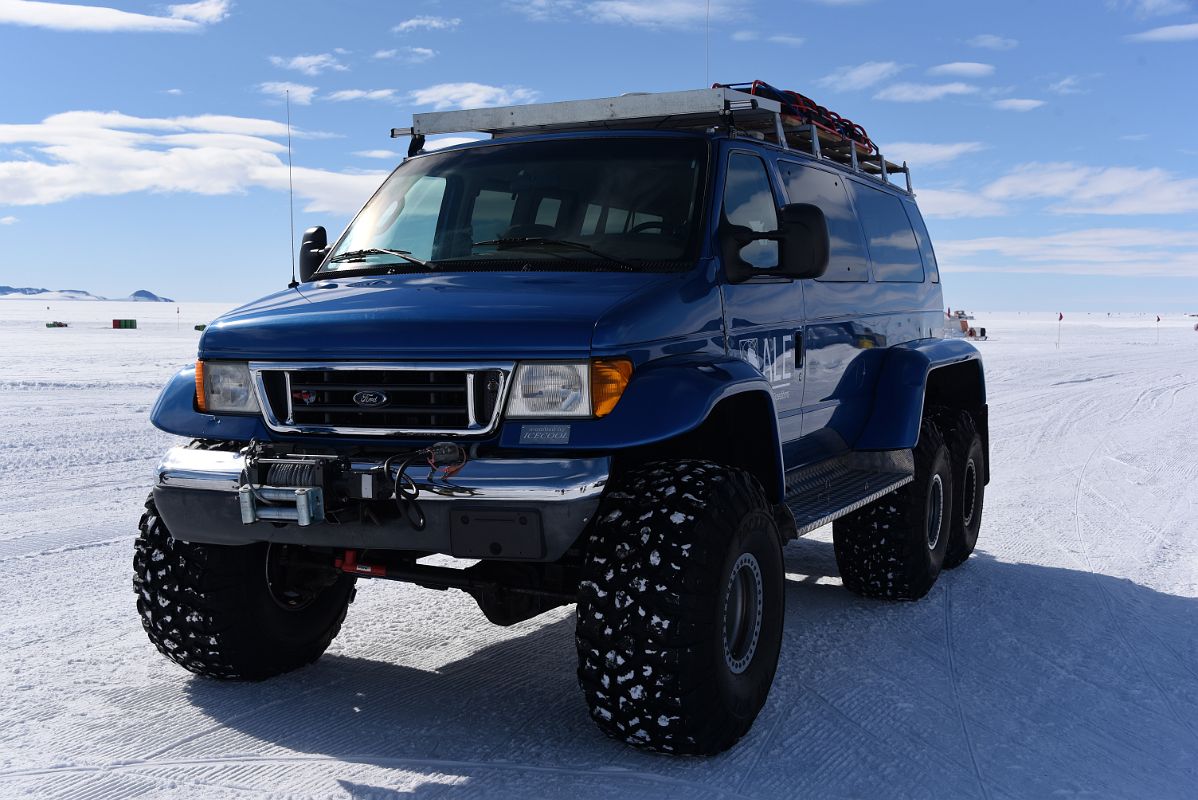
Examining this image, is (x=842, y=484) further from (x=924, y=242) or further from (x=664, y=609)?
(x=924, y=242)

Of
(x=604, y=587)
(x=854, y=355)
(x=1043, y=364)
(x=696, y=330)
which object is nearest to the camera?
(x=604, y=587)

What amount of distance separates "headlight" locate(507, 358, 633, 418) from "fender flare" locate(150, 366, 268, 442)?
100 centimetres

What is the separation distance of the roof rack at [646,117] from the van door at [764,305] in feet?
0.84

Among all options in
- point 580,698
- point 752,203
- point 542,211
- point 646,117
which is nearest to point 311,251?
point 542,211

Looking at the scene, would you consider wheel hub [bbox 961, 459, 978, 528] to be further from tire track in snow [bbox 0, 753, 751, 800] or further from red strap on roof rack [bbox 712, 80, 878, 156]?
tire track in snow [bbox 0, 753, 751, 800]

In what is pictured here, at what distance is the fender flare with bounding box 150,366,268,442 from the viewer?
4176 millimetres

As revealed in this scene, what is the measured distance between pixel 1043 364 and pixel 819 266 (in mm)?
24160

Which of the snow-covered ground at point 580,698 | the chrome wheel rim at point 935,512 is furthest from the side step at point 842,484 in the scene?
the snow-covered ground at point 580,698

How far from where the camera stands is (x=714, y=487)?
391cm

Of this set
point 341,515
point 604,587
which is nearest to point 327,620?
point 341,515

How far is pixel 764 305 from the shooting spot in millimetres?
4895

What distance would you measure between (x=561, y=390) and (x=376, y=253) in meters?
1.55

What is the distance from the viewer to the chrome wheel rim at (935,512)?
6.61m

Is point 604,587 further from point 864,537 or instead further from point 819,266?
point 864,537
